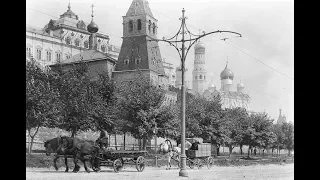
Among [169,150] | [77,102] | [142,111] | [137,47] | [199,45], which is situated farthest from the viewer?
[199,45]

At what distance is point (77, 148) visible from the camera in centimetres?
2212

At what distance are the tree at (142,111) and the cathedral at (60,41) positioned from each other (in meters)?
47.9

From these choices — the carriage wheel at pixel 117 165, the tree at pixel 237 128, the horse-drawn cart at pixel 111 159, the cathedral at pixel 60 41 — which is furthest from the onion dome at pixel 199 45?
the carriage wheel at pixel 117 165

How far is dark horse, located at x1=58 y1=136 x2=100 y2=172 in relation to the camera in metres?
21.8

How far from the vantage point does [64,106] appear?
114ft

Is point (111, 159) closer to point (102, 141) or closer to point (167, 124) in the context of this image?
point (102, 141)

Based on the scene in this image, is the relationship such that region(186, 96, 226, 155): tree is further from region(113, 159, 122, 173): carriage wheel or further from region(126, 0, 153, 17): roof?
region(126, 0, 153, 17): roof

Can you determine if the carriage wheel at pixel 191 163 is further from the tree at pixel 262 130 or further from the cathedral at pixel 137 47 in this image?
the cathedral at pixel 137 47

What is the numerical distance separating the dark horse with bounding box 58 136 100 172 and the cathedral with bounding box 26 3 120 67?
64.9m

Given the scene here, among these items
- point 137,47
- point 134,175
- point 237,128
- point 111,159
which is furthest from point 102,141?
point 137,47

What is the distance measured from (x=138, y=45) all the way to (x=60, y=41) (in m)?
32.2

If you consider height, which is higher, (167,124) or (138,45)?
(138,45)
